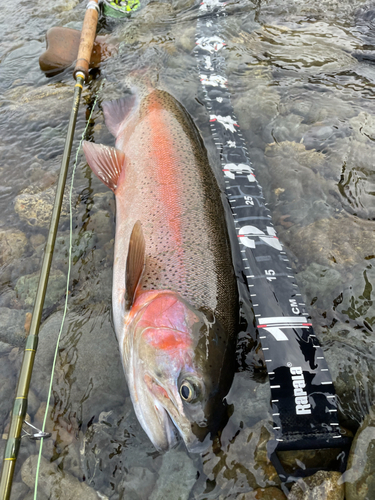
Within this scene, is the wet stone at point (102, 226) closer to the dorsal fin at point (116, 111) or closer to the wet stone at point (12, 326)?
the wet stone at point (12, 326)

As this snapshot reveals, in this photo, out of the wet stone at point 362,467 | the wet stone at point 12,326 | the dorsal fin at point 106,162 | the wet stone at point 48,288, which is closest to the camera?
the wet stone at point 362,467

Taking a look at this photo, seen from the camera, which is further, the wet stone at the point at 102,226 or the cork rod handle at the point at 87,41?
the cork rod handle at the point at 87,41

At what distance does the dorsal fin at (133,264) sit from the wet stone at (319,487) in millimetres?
1648

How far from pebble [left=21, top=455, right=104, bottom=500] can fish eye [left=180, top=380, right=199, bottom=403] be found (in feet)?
2.85

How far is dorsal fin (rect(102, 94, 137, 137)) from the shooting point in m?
4.16

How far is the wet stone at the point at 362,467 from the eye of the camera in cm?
201

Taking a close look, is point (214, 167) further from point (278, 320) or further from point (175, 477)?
point (175, 477)

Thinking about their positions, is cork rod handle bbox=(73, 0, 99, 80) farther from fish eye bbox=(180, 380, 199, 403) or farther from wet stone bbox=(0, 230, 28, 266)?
fish eye bbox=(180, 380, 199, 403)

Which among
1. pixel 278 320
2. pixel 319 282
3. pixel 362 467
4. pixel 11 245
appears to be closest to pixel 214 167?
pixel 319 282

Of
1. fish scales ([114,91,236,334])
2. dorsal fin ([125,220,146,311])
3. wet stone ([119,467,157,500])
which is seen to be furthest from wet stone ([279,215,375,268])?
wet stone ([119,467,157,500])

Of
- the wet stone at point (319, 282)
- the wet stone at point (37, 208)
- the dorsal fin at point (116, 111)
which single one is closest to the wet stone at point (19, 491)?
the wet stone at point (37, 208)

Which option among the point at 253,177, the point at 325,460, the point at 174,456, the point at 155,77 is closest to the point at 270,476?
the point at 325,460

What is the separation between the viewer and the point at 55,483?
220cm

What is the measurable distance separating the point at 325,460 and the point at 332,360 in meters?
0.67
